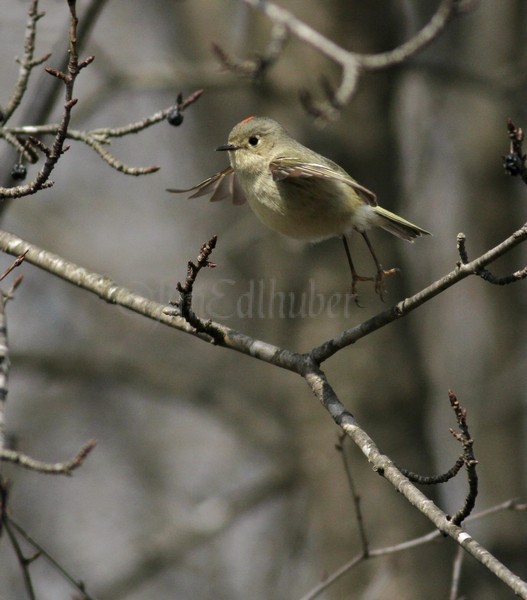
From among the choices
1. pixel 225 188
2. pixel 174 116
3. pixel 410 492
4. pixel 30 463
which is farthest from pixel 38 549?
pixel 225 188

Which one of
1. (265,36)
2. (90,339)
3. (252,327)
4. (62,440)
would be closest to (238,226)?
(252,327)

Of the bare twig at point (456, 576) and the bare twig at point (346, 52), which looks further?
the bare twig at point (346, 52)

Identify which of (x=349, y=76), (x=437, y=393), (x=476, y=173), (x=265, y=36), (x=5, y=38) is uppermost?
(x=5, y=38)

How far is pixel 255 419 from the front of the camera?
5.88 meters

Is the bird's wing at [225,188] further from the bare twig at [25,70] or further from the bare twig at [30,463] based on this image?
the bare twig at [30,463]

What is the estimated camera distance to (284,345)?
5.39 metres

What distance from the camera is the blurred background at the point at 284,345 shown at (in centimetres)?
520

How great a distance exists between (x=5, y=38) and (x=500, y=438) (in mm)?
5820

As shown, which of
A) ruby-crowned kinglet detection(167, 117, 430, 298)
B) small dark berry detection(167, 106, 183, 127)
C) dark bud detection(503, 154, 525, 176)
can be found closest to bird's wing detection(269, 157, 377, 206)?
ruby-crowned kinglet detection(167, 117, 430, 298)

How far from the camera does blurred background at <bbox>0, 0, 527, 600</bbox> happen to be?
520 cm

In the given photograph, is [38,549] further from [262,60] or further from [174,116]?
[262,60]

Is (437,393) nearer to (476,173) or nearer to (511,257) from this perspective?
(511,257)

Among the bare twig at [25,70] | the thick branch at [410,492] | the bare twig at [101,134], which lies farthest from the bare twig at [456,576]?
the bare twig at [25,70]

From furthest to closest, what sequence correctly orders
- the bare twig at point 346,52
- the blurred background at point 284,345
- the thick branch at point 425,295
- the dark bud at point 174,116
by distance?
the blurred background at point 284,345 < the bare twig at point 346,52 < the dark bud at point 174,116 < the thick branch at point 425,295
